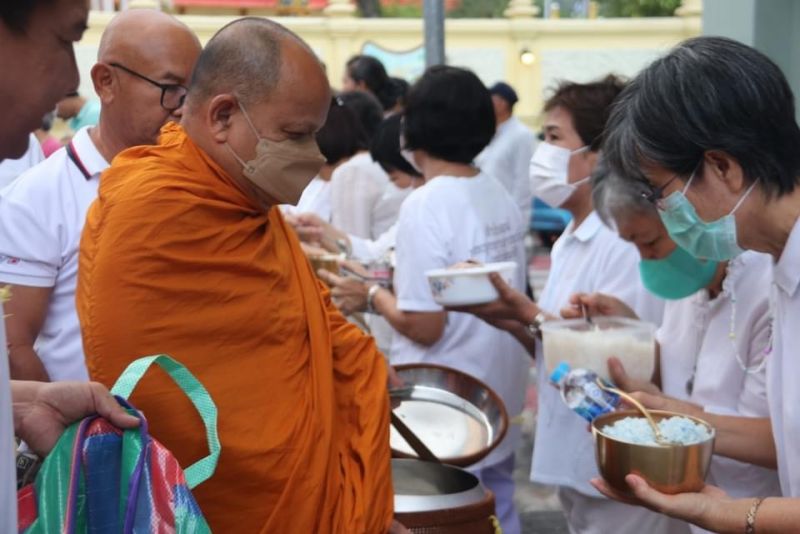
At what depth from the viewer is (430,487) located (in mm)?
2922

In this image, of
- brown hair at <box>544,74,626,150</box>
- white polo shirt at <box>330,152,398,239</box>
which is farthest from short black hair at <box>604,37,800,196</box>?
white polo shirt at <box>330,152,398,239</box>

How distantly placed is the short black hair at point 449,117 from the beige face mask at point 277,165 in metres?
1.67

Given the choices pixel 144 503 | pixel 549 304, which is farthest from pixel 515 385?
pixel 144 503

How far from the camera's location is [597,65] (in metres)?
21.6

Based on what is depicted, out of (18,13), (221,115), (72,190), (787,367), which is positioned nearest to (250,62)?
(221,115)

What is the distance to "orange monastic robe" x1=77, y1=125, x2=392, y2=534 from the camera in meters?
2.26

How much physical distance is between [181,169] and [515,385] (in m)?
2.26

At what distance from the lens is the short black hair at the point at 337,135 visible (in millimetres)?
5965

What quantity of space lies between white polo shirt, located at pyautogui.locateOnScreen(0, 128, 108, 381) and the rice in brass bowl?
1465 millimetres

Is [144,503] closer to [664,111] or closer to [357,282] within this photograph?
[664,111]

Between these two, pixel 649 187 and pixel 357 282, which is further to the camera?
pixel 357 282

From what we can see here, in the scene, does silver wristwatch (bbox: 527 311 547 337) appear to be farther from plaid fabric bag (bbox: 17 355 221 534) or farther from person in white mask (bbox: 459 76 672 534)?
plaid fabric bag (bbox: 17 355 221 534)

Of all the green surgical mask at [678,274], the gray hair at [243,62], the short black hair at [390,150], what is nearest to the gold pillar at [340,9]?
the short black hair at [390,150]

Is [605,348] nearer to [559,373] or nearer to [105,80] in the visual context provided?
[559,373]
